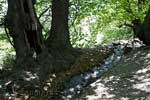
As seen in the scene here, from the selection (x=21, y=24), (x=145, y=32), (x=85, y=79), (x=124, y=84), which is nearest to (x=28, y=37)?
(x=21, y=24)

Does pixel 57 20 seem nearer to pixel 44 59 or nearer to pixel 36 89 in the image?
pixel 44 59

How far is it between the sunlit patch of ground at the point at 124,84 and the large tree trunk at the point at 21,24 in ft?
11.3

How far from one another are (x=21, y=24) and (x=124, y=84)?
5286 mm

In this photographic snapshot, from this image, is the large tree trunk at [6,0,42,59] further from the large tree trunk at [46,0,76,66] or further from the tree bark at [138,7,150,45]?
the tree bark at [138,7,150,45]

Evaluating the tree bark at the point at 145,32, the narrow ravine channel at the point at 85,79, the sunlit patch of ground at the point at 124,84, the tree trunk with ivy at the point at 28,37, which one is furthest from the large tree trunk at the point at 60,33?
the tree bark at the point at 145,32

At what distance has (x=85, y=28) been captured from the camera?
42562 millimetres

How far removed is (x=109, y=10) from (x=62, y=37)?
1730cm

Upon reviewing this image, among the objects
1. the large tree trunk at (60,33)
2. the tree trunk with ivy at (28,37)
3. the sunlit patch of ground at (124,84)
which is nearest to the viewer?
the sunlit patch of ground at (124,84)

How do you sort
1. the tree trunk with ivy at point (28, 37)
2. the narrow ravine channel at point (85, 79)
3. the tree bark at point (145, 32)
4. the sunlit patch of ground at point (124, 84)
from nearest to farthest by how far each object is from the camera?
1. the sunlit patch of ground at point (124, 84)
2. the narrow ravine channel at point (85, 79)
3. the tree trunk with ivy at point (28, 37)
4. the tree bark at point (145, 32)

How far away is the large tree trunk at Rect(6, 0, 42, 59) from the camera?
14.0m

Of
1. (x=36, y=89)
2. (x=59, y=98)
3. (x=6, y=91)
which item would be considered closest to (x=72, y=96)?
(x=59, y=98)

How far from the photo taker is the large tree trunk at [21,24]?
1396cm

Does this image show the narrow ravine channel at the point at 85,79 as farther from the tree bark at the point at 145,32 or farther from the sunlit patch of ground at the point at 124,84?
the tree bark at the point at 145,32

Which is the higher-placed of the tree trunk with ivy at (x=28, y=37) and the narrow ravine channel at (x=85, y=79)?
the tree trunk with ivy at (x=28, y=37)
